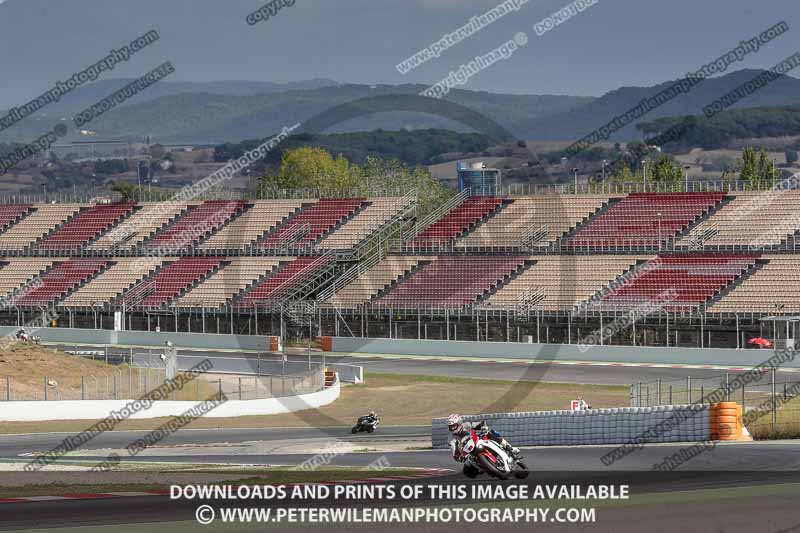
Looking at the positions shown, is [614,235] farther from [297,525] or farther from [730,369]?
[297,525]

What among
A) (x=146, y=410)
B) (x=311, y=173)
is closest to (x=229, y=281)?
(x=146, y=410)

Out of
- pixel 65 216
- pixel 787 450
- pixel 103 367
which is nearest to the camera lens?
pixel 787 450

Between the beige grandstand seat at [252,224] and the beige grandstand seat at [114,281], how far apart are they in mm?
3093

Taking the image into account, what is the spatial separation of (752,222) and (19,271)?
44.5m

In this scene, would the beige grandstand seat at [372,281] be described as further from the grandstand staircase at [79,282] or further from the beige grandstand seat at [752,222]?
the grandstand staircase at [79,282]

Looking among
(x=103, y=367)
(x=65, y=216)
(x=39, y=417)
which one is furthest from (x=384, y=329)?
(x=65, y=216)

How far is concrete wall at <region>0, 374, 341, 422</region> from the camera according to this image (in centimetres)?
4444

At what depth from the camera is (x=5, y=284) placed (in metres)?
81.1

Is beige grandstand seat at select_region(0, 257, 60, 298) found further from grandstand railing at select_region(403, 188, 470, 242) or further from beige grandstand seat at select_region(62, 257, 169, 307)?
grandstand railing at select_region(403, 188, 470, 242)

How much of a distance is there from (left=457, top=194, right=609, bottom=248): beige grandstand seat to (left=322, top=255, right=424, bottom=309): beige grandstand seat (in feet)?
10.8

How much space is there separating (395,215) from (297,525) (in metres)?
59.1

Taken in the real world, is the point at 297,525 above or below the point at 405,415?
above

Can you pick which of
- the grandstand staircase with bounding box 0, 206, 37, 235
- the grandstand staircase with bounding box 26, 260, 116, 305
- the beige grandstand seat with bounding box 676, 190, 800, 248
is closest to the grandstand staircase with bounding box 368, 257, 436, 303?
the beige grandstand seat with bounding box 676, 190, 800, 248

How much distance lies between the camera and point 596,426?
103 ft
